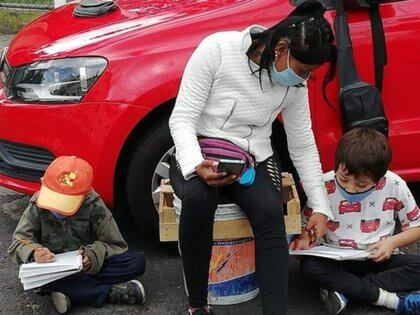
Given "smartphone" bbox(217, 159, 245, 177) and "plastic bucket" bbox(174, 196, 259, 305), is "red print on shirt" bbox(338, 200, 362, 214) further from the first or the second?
"smartphone" bbox(217, 159, 245, 177)

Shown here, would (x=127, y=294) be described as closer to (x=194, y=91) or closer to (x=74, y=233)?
(x=74, y=233)

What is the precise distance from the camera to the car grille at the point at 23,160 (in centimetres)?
329

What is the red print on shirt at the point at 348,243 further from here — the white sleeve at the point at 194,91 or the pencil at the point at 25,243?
the pencil at the point at 25,243

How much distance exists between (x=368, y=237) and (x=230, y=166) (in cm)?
77

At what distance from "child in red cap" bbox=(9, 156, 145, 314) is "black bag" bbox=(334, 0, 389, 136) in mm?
1171

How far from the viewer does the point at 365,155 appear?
278 centimetres

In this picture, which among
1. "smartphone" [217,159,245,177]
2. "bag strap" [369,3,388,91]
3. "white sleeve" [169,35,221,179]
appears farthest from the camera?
"bag strap" [369,3,388,91]

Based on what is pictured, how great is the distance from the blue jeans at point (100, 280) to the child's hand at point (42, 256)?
13 centimetres

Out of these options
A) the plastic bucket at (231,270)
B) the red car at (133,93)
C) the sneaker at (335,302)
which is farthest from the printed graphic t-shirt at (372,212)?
the red car at (133,93)

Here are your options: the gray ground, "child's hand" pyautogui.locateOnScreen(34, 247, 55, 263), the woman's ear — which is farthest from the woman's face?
"child's hand" pyautogui.locateOnScreen(34, 247, 55, 263)

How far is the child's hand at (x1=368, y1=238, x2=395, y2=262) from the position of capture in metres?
2.90

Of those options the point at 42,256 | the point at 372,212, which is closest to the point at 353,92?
the point at 372,212

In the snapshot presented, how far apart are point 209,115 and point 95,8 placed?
1.26m

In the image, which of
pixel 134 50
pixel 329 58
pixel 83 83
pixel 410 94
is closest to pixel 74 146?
pixel 83 83
